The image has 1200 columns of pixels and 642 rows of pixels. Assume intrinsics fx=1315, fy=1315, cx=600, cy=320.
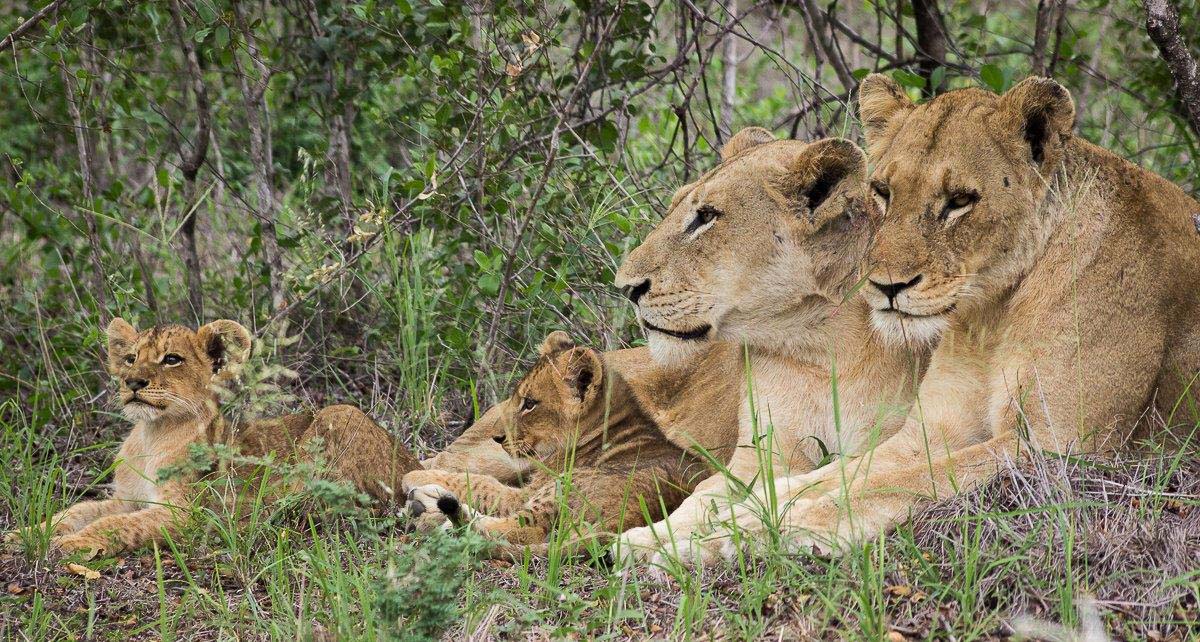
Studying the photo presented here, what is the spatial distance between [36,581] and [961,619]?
256cm

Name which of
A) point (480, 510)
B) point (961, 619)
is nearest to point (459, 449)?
point (480, 510)

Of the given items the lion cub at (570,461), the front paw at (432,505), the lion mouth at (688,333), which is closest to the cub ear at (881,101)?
the lion mouth at (688,333)

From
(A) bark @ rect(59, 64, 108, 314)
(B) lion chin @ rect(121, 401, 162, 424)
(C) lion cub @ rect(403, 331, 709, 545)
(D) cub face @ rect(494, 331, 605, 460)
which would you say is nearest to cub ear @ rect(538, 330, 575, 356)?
(C) lion cub @ rect(403, 331, 709, 545)

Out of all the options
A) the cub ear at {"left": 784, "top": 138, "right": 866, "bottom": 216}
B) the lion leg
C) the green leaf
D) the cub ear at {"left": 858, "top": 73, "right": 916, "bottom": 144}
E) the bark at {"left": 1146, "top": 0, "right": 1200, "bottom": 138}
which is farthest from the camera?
the green leaf

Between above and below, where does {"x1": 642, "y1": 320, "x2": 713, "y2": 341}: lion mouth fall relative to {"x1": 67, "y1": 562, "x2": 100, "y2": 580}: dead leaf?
above

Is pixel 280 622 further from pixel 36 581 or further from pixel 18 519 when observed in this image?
pixel 18 519

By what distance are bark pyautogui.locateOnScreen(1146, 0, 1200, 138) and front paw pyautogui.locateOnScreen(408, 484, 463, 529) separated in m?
2.68

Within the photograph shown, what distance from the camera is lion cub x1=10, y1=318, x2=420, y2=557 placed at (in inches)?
172

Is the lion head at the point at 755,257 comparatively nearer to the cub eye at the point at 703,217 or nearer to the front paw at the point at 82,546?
the cub eye at the point at 703,217

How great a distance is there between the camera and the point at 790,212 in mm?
3975

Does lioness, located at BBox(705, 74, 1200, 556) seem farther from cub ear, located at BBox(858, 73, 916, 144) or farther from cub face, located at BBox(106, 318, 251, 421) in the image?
cub face, located at BBox(106, 318, 251, 421)

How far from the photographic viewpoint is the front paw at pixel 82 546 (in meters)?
3.93

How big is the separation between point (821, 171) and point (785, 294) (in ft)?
1.29

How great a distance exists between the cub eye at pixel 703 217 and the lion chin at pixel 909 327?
0.59 m
